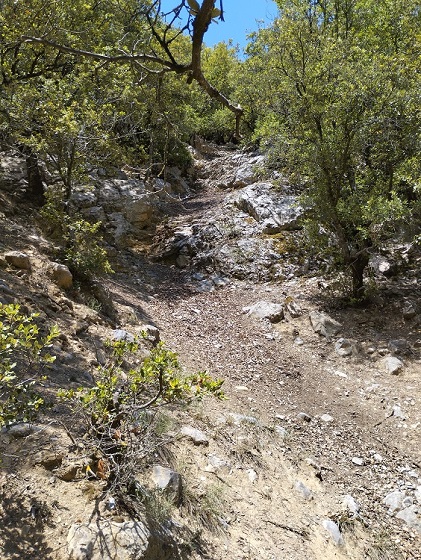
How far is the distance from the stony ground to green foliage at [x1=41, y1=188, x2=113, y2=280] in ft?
1.54

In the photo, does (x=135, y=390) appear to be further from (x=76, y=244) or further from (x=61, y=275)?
(x=76, y=244)

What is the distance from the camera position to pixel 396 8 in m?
13.2

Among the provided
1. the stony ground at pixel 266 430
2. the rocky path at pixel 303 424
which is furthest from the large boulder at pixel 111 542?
the rocky path at pixel 303 424

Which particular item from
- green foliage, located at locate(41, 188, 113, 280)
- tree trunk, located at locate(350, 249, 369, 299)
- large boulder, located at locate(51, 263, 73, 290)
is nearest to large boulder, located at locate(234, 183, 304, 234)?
tree trunk, located at locate(350, 249, 369, 299)

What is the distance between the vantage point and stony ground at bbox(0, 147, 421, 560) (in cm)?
318

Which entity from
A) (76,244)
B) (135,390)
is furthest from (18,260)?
(135,390)

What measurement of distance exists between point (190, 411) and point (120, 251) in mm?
7801

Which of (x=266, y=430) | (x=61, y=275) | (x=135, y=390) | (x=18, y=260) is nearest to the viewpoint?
(x=135, y=390)

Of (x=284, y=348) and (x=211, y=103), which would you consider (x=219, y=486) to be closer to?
(x=284, y=348)

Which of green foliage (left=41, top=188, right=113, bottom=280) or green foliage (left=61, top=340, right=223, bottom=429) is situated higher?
green foliage (left=41, top=188, right=113, bottom=280)

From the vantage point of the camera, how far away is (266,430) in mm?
5477

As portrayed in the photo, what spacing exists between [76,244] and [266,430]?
4.60m

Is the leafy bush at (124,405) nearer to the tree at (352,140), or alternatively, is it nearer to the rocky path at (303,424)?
the rocky path at (303,424)

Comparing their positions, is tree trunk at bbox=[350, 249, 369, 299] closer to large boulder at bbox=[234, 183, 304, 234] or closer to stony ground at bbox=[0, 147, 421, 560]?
stony ground at bbox=[0, 147, 421, 560]
